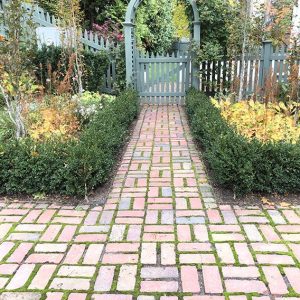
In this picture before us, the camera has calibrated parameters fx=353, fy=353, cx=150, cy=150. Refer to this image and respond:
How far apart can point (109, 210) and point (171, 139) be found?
7.41ft

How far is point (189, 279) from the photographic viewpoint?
6.52ft

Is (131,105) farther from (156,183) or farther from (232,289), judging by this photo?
(232,289)

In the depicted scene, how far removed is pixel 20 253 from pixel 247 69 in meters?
6.20

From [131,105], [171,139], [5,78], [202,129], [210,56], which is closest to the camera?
[5,78]

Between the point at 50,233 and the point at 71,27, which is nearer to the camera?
the point at 50,233

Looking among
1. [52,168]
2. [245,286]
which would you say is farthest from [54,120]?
[245,286]

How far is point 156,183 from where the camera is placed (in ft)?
11.1

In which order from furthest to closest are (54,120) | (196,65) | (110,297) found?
1. (196,65)
2. (54,120)
3. (110,297)

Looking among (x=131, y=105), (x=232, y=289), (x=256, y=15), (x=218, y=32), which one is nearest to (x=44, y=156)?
(x=232, y=289)

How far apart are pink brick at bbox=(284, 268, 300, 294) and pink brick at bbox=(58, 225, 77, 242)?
4.61ft

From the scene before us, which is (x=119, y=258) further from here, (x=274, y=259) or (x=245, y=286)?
(x=274, y=259)

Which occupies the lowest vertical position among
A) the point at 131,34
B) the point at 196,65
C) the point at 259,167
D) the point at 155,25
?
the point at 259,167

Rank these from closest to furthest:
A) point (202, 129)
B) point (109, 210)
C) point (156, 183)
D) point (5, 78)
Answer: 1. point (109, 210)
2. point (156, 183)
3. point (5, 78)
4. point (202, 129)

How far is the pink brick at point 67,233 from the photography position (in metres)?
2.43
